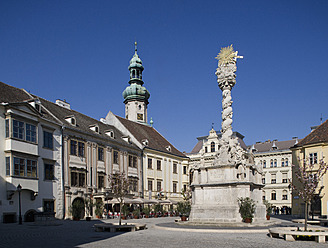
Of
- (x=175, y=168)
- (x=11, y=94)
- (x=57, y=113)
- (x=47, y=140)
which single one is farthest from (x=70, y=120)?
(x=175, y=168)

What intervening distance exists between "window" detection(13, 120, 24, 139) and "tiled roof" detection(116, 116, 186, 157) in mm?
24084

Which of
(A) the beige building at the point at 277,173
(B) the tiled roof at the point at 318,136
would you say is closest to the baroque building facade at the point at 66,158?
(A) the beige building at the point at 277,173

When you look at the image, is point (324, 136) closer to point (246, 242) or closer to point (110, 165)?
point (110, 165)

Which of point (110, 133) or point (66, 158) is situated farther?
A: point (110, 133)

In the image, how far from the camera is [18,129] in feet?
103

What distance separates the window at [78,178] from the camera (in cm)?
3919

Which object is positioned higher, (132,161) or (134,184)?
(132,161)

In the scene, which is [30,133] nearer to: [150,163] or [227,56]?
[227,56]

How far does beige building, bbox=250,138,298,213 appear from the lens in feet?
235

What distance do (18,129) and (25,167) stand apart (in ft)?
10.8

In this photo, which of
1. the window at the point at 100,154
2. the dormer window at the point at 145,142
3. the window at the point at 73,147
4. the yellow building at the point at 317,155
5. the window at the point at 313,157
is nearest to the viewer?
the window at the point at 73,147

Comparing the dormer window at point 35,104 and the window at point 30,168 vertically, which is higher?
the dormer window at point 35,104

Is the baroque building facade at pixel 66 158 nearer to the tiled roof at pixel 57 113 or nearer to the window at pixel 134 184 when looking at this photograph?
the tiled roof at pixel 57 113

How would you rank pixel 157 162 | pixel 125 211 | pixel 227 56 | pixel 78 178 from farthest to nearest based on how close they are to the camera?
1. pixel 157 162
2. pixel 78 178
3. pixel 125 211
4. pixel 227 56
